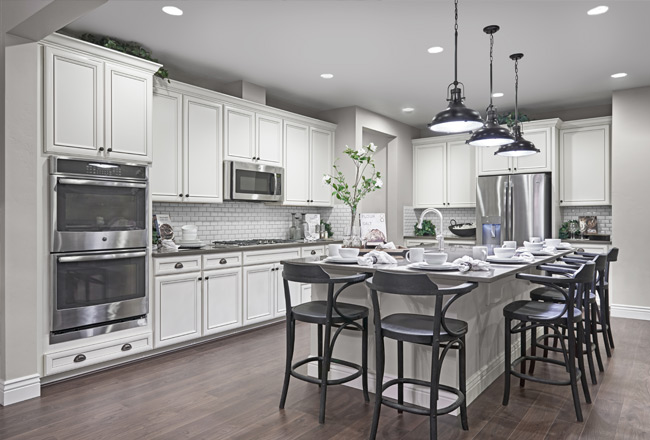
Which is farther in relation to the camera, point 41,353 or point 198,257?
point 198,257

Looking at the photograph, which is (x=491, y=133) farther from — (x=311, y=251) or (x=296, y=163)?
(x=296, y=163)

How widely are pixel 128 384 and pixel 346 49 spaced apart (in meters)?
3.46

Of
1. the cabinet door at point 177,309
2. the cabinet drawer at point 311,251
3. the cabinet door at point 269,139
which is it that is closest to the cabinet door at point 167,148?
the cabinet door at point 177,309

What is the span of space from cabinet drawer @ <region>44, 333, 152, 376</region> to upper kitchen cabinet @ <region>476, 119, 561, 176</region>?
515 cm

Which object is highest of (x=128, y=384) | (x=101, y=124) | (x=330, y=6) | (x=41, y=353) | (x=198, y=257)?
(x=330, y=6)

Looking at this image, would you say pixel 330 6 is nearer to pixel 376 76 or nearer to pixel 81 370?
pixel 376 76

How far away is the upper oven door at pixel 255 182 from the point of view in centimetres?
506

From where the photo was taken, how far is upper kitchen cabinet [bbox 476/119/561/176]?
622 cm

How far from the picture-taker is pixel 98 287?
140 inches

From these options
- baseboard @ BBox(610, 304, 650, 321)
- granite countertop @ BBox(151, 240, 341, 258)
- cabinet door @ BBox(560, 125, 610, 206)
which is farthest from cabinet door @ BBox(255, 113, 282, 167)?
baseboard @ BBox(610, 304, 650, 321)

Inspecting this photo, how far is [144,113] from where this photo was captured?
3.92 metres

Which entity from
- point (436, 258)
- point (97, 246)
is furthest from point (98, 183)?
point (436, 258)

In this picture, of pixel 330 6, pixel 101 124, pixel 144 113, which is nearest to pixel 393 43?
pixel 330 6

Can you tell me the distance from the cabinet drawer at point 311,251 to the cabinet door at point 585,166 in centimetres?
348
